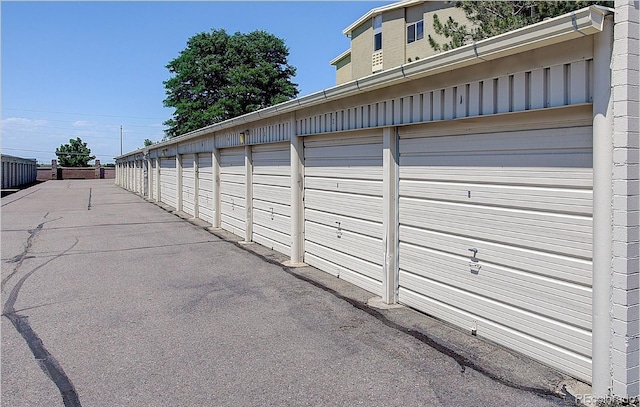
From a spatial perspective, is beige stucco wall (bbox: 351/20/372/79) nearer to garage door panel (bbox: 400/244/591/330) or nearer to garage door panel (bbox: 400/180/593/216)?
garage door panel (bbox: 400/180/593/216)

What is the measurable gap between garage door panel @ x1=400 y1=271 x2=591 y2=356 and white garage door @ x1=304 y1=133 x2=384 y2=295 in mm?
1049

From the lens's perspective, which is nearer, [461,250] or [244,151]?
[461,250]

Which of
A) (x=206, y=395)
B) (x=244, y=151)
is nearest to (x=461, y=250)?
(x=206, y=395)

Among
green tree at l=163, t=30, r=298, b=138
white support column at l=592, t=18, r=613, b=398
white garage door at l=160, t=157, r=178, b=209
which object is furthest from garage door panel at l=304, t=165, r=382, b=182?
green tree at l=163, t=30, r=298, b=138

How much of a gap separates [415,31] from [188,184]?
41.4ft

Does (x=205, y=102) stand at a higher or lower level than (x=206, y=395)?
higher

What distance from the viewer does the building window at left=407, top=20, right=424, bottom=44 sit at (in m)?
21.9

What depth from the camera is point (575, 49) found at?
11.6ft

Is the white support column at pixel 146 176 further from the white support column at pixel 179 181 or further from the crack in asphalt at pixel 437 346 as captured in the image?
the crack in asphalt at pixel 437 346

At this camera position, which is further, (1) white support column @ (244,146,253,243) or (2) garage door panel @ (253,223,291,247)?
(1) white support column @ (244,146,253,243)

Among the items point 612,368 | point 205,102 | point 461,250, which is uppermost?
point 205,102

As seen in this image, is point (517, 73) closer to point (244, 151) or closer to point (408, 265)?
point (408, 265)

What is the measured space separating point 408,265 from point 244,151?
664 centimetres

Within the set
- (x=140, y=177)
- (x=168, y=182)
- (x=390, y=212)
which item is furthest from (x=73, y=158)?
(x=390, y=212)
